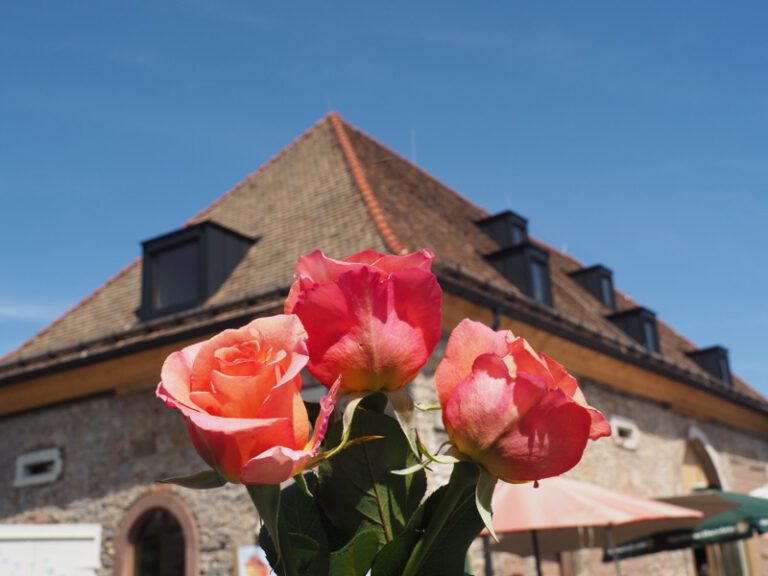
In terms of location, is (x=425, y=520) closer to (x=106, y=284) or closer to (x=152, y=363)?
(x=152, y=363)

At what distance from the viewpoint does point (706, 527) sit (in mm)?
10125

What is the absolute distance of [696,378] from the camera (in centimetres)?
1494

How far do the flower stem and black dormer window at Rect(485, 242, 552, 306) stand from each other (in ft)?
37.1

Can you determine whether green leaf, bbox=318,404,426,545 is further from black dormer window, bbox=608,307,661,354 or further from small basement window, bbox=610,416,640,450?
black dormer window, bbox=608,307,661,354

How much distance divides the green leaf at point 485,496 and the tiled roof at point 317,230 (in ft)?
28.9

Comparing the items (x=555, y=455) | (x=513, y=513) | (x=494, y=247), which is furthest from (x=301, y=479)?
(x=494, y=247)

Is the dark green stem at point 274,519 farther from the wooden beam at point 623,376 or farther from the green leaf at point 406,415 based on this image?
the wooden beam at point 623,376

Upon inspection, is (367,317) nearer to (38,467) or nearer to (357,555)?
(357,555)

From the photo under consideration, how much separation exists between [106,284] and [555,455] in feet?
44.9

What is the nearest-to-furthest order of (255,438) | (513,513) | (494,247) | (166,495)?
(255,438) < (513,513) < (166,495) < (494,247)

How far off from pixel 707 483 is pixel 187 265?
9.55 m

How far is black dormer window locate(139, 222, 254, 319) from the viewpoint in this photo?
11109 millimetres

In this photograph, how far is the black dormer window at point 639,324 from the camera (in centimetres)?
1545

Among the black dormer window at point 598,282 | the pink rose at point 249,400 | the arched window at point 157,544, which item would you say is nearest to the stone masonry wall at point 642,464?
the black dormer window at point 598,282
